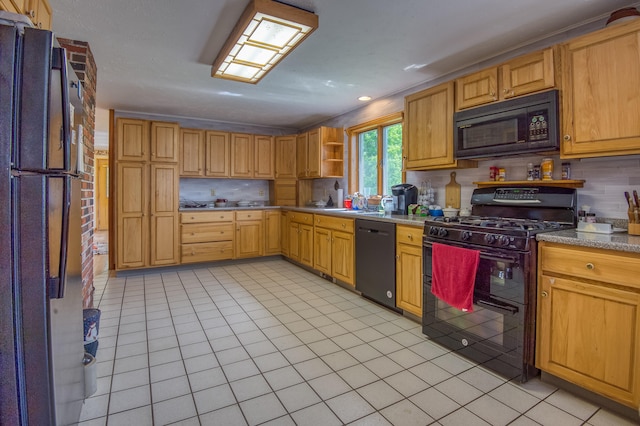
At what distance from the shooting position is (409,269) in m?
2.88

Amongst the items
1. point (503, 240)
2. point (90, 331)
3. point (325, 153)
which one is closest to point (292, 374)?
point (90, 331)

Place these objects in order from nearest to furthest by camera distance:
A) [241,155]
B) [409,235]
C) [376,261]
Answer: [409,235] < [376,261] < [241,155]

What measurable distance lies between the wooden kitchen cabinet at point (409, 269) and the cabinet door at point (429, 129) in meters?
0.72

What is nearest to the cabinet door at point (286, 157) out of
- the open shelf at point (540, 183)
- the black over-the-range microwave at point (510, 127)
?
the black over-the-range microwave at point (510, 127)

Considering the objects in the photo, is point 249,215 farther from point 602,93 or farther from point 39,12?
point 602,93

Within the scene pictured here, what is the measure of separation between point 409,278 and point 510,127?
1414 millimetres

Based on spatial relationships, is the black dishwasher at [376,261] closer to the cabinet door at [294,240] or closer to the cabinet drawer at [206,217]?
the cabinet door at [294,240]

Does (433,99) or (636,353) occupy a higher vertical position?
(433,99)

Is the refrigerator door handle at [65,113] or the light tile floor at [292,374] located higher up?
the refrigerator door handle at [65,113]

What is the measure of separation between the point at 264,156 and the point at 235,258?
1.76 m

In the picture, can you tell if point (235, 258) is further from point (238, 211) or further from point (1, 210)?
point (1, 210)

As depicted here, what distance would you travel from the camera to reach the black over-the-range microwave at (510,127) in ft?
7.35

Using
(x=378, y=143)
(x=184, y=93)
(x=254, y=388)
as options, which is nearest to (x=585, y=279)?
(x=254, y=388)

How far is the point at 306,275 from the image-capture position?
4531mm
